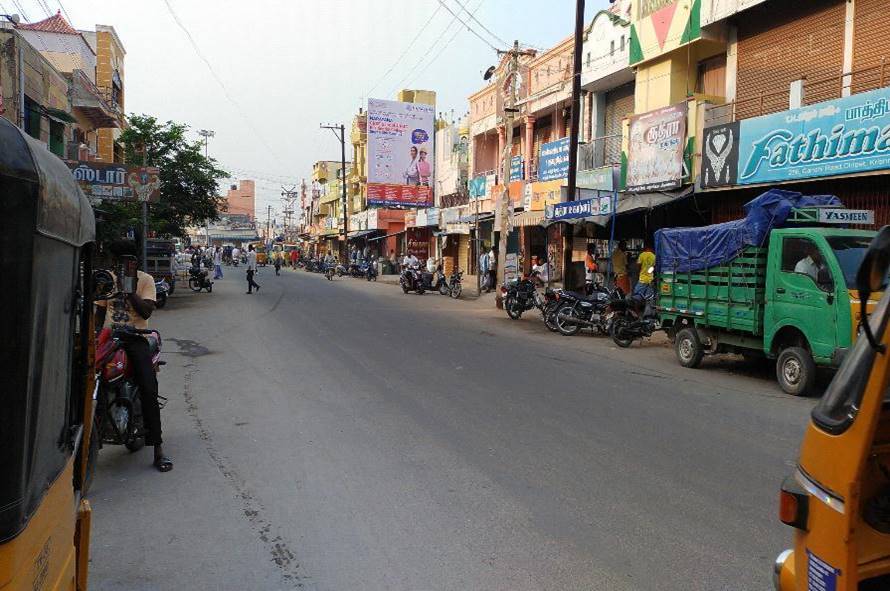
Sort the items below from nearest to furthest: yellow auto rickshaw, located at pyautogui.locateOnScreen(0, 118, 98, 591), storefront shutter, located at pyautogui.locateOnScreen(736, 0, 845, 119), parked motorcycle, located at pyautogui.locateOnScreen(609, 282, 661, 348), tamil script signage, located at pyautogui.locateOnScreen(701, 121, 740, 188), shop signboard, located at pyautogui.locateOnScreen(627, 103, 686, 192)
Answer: yellow auto rickshaw, located at pyautogui.locateOnScreen(0, 118, 98, 591) → parked motorcycle, located at pyautogui.locateOnScreen(609, 282, 661, 348) → storefront shutter, located at pyautogui.locateOnScreen(736, 0, 845, 119) → tamil script signage, located at pyautogui.locateOnScreen(701, 121, 740, 188) → shop signboard, located at pyautogui.locateOnScreen(627, 103, 686, 192)

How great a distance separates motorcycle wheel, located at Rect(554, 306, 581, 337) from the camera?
Result: 14.8 metres

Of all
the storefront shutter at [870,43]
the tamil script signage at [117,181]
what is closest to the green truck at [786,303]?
the storefront shutter at [870,43]

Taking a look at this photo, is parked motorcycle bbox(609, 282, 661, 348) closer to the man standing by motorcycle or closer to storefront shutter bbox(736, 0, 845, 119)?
storefront shutter bbox(736, 0, 845, 119)

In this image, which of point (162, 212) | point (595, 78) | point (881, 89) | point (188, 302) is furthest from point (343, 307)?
point (881, 89)

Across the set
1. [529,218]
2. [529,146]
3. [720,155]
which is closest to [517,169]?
[529,146]

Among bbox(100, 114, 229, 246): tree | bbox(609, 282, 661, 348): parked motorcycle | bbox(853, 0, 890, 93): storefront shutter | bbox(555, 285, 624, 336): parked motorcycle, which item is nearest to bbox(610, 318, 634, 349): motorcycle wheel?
bbox(609, 282, 661, 348): parked motorcycle

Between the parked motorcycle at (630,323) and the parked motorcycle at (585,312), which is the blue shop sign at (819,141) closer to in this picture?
the parked motorcycle at (630,323)

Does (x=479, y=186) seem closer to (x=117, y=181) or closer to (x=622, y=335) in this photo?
(x=117, y=181)

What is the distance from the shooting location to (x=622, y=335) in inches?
517

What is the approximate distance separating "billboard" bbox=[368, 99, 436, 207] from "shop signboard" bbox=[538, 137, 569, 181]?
15765mm

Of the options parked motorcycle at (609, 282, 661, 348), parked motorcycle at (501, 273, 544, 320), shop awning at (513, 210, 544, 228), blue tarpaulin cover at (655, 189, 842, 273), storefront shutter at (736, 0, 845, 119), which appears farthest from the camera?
shop awning at (513, 210, 544, 228)

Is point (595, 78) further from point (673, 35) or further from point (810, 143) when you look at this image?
point (810, 143)

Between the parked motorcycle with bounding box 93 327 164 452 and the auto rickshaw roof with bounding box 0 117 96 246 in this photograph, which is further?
the parked motorcycle with bounding box 93 327 164 452

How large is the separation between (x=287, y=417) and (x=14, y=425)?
18.0ft
